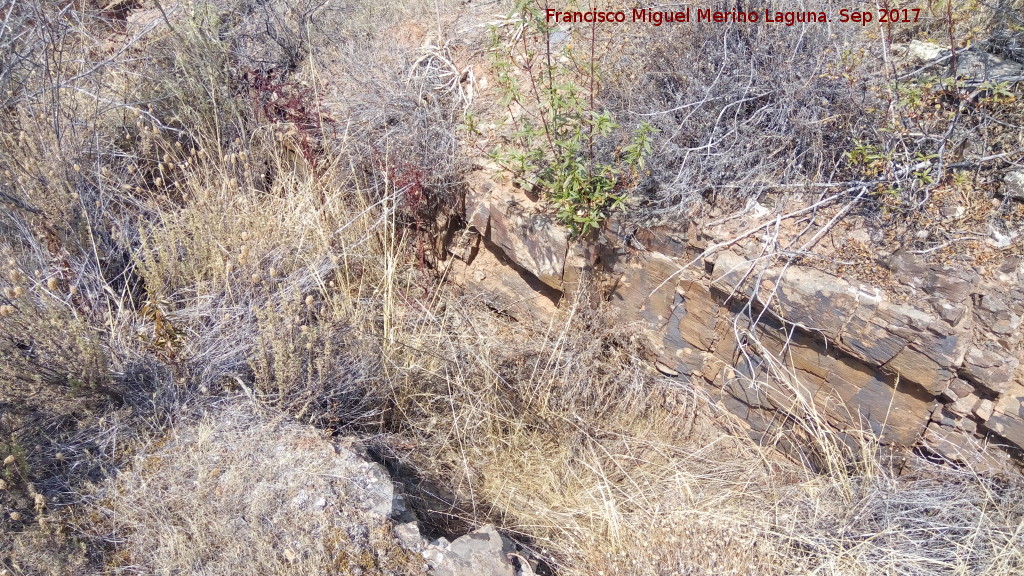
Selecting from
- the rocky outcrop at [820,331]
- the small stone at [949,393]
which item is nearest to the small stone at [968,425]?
the rocky outcrop at [820,331]

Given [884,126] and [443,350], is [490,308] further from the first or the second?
[884,126]

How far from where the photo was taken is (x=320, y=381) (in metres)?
2.63

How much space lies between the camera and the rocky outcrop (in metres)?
2.62

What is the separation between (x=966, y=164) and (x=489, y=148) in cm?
241

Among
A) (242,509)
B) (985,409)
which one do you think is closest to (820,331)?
(985,409)

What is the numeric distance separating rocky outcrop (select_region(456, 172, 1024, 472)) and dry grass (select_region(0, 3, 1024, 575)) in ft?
0.45

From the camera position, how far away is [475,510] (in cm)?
273

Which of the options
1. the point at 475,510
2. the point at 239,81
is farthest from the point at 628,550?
the point at 239,81

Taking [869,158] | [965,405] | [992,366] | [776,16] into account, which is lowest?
[965,405]

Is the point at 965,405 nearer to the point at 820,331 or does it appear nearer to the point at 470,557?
the point at 820,331

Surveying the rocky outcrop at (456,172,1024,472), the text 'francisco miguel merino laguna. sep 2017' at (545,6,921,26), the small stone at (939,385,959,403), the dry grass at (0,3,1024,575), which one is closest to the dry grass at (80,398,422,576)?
the dry grass at (0,3,1024,575)

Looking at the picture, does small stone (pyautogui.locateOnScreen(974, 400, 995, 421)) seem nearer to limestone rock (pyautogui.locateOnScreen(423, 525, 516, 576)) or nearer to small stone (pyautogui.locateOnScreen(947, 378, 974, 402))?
small stone (pyautogui.locateOnScreen(947, 378, 974, 402))

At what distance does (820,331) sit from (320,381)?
85.7 inches

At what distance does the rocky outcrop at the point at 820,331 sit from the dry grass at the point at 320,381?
0.14 metres
